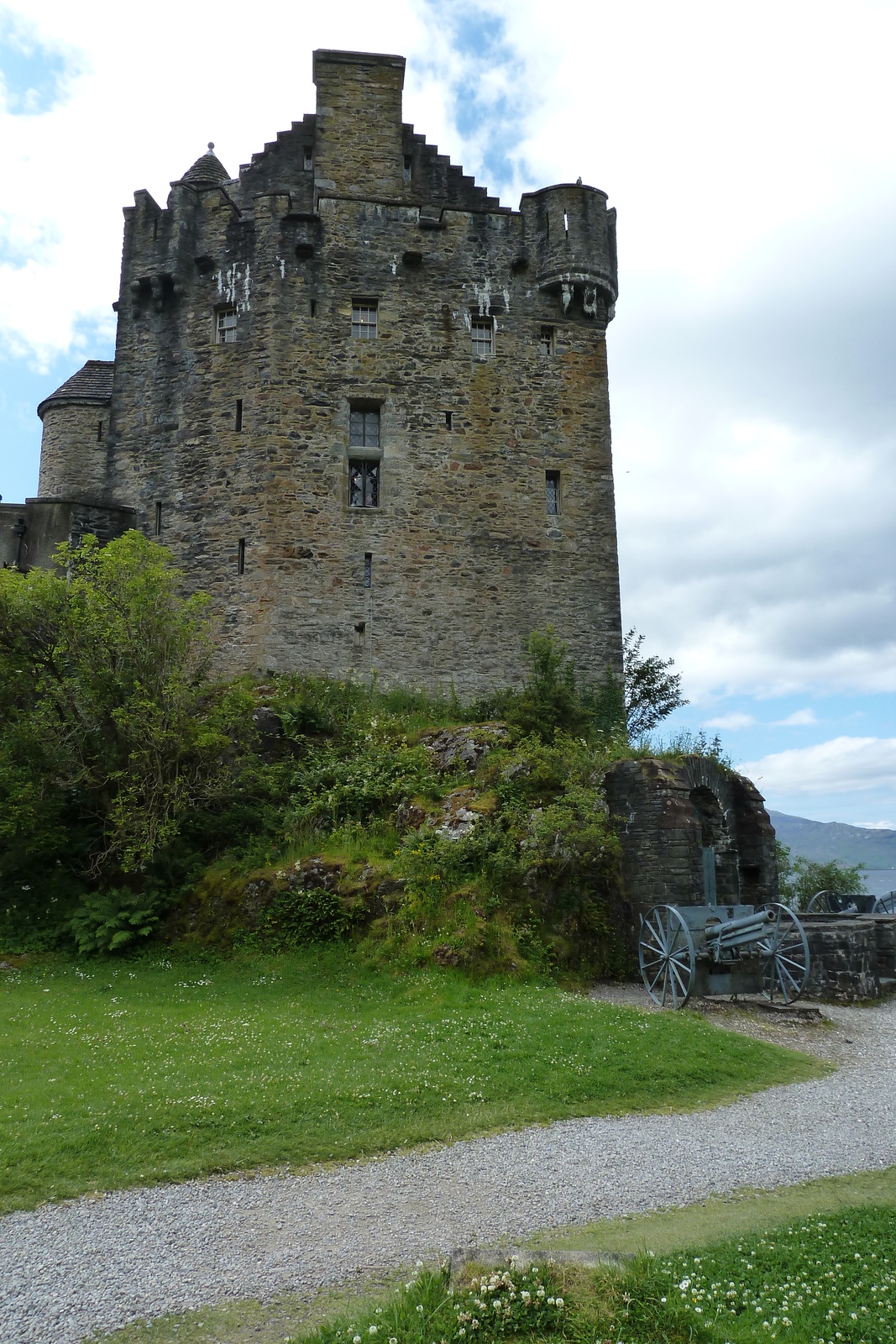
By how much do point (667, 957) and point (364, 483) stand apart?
14.1m

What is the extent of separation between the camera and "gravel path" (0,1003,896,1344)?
5414 millimetres

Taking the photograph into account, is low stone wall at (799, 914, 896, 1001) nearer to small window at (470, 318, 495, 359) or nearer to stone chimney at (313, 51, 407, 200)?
small window at (470, 318, 495, 359)

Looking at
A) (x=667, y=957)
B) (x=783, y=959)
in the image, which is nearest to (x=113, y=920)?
(x=667, y=957)

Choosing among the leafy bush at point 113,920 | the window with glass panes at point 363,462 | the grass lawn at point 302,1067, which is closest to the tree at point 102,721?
the leafy bush at point 113,920

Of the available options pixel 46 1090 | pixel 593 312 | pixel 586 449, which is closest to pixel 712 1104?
pixel 46 1090

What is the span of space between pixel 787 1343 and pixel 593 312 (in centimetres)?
2380

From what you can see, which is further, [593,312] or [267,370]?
[593,312]

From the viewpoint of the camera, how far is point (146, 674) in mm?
16156

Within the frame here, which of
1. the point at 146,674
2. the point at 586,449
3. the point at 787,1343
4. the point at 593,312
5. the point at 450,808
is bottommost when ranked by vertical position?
the point at 787,1343

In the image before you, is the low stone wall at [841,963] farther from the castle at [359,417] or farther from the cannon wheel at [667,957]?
the castle at [359,417]

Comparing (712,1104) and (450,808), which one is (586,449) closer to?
(450,808)

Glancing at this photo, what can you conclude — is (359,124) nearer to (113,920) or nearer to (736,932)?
(113,920)

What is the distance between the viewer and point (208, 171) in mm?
26500

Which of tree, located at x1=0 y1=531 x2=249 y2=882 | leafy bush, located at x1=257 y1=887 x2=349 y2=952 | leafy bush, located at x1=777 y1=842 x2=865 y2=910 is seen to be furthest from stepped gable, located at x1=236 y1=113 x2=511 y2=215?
leafy bush, located at x1=777 y1=842 x2=865 y2=910
